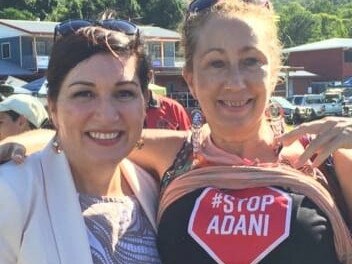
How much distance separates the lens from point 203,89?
262 centimetres

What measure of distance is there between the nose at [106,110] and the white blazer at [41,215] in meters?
0.23

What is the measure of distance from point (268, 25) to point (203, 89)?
1.20ft

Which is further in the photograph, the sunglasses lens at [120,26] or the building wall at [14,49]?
the building wall at [14,49]

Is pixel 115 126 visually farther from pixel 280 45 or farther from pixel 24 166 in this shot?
pixel 280 45

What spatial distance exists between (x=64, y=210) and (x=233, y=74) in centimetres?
82

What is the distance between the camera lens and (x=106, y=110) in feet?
7.66

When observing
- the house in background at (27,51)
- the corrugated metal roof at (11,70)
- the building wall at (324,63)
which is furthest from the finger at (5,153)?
the building wall at (324,63)

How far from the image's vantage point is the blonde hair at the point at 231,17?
2.63 meters

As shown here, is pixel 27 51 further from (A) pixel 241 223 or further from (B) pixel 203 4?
(A) pixel 241 223

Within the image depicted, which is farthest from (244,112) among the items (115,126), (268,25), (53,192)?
(53,192)

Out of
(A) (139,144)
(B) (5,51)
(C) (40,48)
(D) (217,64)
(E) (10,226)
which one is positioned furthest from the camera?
(B) (5,51)

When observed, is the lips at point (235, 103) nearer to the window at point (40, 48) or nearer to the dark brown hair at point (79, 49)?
the dark brown hair at point (79, 49)

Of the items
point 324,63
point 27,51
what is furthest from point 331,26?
point 27,51

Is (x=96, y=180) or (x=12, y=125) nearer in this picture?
(x=96, y=180)
